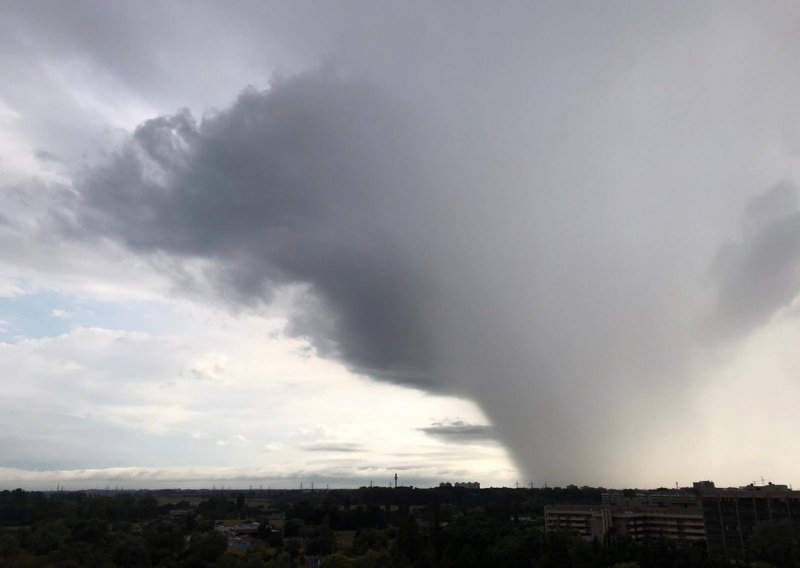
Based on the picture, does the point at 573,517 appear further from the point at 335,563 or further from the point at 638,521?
the point at 335,563

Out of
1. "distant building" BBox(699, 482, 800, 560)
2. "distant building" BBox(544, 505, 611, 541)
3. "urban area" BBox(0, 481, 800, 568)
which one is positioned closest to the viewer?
"urban area" BBox(0, 481, 800, 568)

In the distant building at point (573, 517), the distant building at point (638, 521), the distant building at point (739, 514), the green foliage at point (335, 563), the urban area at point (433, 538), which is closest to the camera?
the green foliage at point (335, 563)

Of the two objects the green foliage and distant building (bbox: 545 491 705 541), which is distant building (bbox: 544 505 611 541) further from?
the green foliage

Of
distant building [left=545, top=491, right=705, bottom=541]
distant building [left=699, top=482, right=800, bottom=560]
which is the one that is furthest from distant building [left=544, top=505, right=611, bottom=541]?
distant building [left=699, top=482, right=800, bottom=560]

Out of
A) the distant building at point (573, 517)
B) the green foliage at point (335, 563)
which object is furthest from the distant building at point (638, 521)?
the green foliage at point (335, 563)

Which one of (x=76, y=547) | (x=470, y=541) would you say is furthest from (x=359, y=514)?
(x=76, y=547)

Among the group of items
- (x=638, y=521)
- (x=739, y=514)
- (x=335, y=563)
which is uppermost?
(x=739, y=514)

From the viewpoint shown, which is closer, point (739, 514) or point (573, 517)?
point (739, 514)

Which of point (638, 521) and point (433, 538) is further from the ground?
point (638, 521)

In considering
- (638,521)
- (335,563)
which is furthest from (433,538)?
(638,521)

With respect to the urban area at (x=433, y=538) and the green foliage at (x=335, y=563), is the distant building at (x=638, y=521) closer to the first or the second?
the urban area at (x=433, y=538)
